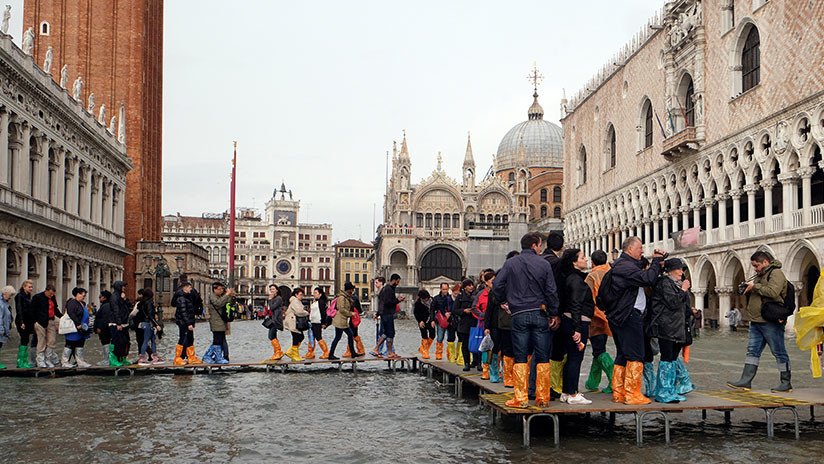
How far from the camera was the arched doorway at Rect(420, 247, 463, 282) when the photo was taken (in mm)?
81375

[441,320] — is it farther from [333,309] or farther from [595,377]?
[595,377]

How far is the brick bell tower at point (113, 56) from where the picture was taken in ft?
172

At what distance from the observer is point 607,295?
955 cm

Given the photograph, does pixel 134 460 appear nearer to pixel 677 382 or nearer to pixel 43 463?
pixel 43 463

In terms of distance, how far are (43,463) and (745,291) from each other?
27.3 ft

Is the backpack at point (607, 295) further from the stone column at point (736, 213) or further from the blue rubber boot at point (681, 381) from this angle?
the stone column at point (736, 213)

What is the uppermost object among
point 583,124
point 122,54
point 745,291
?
point 122,54

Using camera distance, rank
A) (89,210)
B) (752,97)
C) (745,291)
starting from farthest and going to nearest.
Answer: (89,210), (752,97), (745,291)

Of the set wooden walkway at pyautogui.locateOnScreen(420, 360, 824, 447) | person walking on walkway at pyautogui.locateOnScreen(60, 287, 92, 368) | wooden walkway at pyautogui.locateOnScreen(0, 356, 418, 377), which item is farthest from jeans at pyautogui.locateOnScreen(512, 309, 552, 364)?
person walking on walkway at pyautogui.locateOnScreen(60, 287, 92, 368)

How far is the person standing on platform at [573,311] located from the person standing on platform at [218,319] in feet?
26.0

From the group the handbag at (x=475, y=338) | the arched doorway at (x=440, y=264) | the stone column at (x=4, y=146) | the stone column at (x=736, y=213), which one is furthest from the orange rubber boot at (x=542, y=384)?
the arched doorway at (x=440, y=264)

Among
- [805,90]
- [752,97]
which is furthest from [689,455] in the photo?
[752,97]

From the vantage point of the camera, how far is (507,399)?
9.68 metres

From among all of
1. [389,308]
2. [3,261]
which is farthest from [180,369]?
[3,261]
